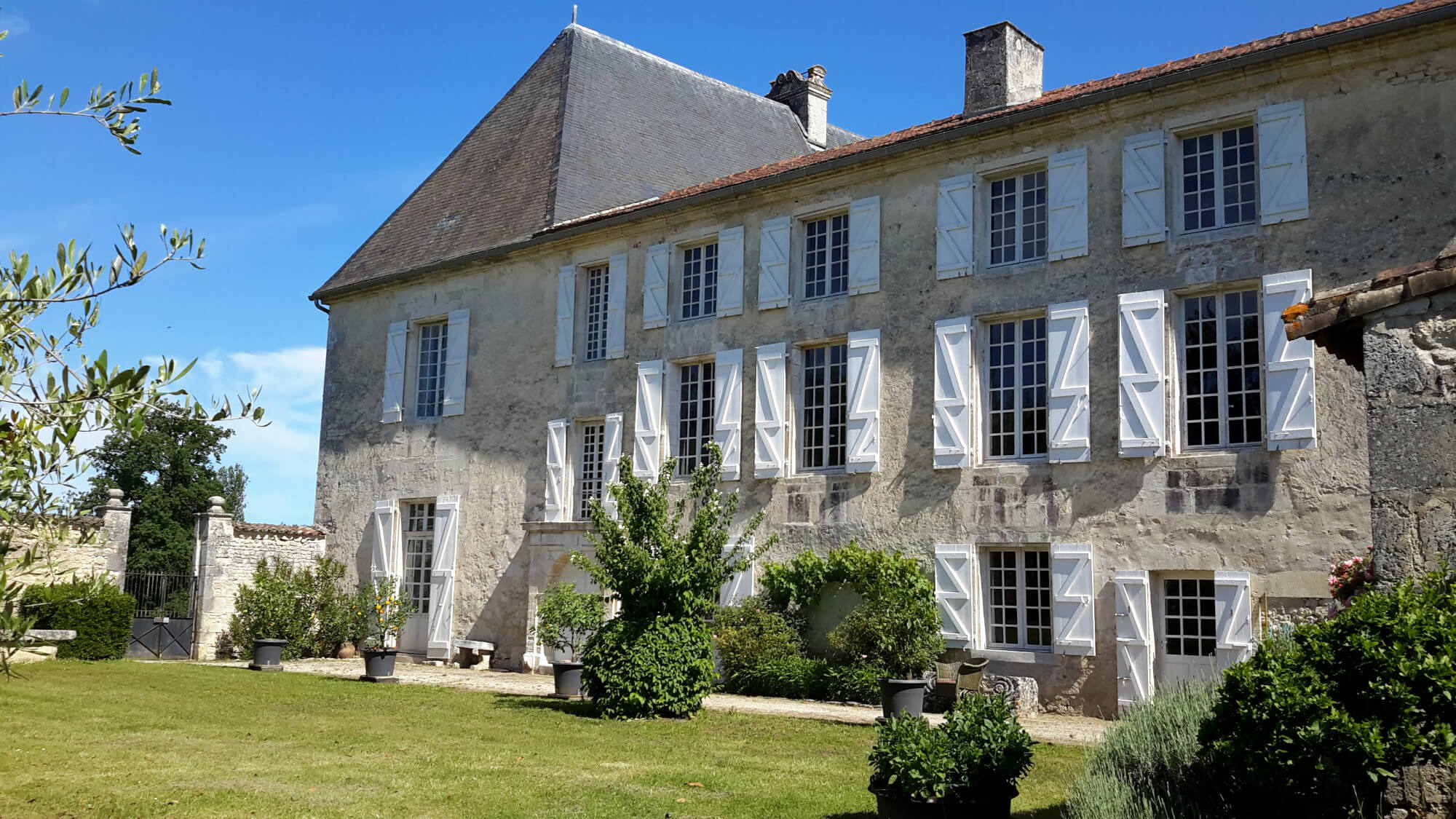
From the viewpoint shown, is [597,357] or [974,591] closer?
[974,591]

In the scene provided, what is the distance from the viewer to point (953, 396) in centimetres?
1395

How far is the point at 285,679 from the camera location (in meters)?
15.5

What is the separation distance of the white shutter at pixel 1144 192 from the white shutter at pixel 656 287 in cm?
663

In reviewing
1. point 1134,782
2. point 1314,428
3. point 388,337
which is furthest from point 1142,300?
point 388,337

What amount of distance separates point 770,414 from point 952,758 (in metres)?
9.91

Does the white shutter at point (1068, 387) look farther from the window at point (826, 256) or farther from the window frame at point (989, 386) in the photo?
the window at point (826, 256)

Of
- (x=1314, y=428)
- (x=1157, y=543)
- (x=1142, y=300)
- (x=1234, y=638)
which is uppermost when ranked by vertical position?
(x=1142, y=300)

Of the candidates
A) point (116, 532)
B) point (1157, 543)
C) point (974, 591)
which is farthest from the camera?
point (116, 532)

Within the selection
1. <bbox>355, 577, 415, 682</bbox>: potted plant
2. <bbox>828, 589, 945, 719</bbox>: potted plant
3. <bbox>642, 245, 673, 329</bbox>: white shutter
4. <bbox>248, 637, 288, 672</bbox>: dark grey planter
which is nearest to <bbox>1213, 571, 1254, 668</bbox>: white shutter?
<bbox>828, 589, 945, 719</bbox>: potted plant

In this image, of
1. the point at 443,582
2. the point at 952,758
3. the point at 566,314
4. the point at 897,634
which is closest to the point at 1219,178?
the point at 897,634

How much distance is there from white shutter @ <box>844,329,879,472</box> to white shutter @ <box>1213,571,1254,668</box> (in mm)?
4193

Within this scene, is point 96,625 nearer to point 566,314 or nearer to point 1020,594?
point 566,314

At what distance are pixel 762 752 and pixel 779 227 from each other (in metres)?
8.38

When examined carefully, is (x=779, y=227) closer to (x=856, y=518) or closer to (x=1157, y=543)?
(x=856, y=518)
